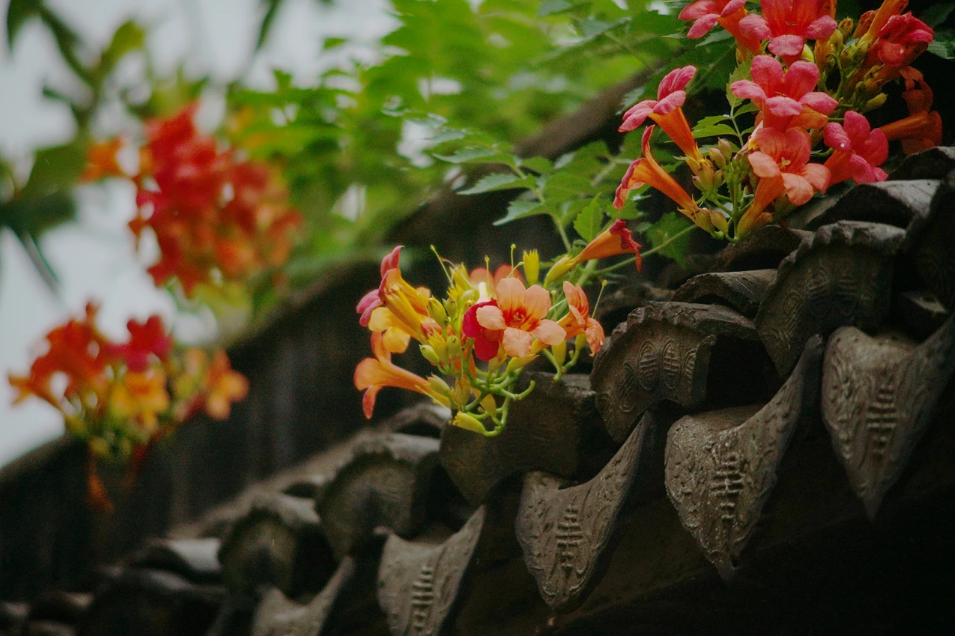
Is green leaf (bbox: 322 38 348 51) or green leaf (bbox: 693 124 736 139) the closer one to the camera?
green leaf (bbox: 693 124 736 139)

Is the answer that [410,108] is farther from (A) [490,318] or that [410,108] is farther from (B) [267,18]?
(A) [490,318]

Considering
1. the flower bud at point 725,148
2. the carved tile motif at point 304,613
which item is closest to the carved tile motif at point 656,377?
the flower bud at point 725,148

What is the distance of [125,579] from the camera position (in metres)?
2.09

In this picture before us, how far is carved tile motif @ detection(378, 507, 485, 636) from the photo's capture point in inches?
52.4

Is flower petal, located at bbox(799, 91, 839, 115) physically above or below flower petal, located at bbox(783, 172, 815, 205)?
above

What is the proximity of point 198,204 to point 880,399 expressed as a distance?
2.33 metres

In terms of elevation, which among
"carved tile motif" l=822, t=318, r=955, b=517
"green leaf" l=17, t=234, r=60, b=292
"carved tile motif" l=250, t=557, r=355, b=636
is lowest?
"carved tile motif" l=250, t=557, r=355, b=636

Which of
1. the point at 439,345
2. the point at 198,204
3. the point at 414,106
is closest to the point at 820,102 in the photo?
the point at 439,345

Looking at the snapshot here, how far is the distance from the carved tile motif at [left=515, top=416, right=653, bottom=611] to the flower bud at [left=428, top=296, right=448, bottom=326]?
0.93 ft

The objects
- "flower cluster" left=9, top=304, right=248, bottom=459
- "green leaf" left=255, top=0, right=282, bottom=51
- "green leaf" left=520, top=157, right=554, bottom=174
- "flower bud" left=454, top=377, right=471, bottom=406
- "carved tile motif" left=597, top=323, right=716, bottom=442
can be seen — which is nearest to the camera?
"carved tile motif" left=597, top=323, right=716, bottom=442

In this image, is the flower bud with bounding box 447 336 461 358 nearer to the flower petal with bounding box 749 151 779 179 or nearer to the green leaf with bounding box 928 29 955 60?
the flower petal with bounding box 749 151 779 179

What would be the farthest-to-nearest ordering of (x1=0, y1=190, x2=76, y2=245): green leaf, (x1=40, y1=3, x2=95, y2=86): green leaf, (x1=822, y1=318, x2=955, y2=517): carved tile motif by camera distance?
(x1=0, y1=190, x2=76, y2=245): green leaf
(x1=40, y1=3, x2=95, y2=86): green leaf
(x1=822, y1=318, x2=955, y2=517): carved tile motif

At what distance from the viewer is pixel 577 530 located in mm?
1155

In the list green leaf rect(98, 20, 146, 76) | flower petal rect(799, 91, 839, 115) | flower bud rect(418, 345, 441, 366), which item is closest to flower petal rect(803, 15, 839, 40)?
flower petal rect(799, 91, 839, 115)
